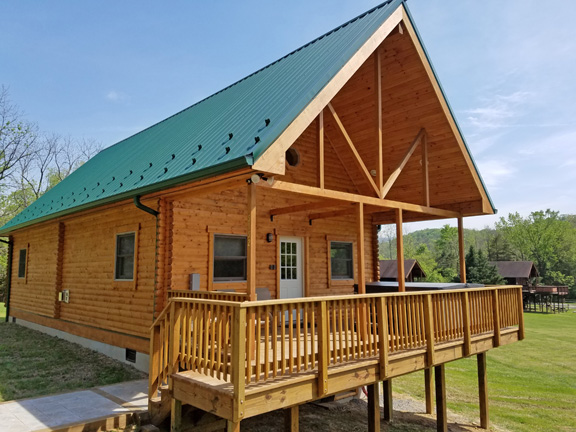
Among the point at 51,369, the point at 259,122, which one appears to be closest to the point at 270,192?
the point at 259,122

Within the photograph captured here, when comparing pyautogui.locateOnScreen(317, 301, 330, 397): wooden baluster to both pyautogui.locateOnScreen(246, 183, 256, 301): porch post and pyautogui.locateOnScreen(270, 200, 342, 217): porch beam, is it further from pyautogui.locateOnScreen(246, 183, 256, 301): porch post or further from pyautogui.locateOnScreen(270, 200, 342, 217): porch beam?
pyautogui.locateOnScreen(270, 200, 342, 217): porch beam

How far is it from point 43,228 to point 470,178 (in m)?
13.5

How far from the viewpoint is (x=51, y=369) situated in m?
8.76

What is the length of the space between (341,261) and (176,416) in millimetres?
7499

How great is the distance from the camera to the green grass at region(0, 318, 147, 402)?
7.43 metres

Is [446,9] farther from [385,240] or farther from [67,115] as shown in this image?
[385,240]

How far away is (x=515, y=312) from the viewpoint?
9883 millimetres

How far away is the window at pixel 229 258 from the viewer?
9117 mm

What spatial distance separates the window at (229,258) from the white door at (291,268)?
4.73ft

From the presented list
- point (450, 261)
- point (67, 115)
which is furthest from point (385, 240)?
point (67, 115)

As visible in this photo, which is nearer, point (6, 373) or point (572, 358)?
point (6, 373)

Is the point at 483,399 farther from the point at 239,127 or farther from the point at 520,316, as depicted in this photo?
the point at 239,127

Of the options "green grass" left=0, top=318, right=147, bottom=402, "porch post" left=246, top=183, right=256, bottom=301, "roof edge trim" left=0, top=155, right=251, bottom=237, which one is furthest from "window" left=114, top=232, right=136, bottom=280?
"porch post" left=246, top=183, right=256, bottom=301

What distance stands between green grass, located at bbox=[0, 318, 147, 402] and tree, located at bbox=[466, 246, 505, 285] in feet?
117
